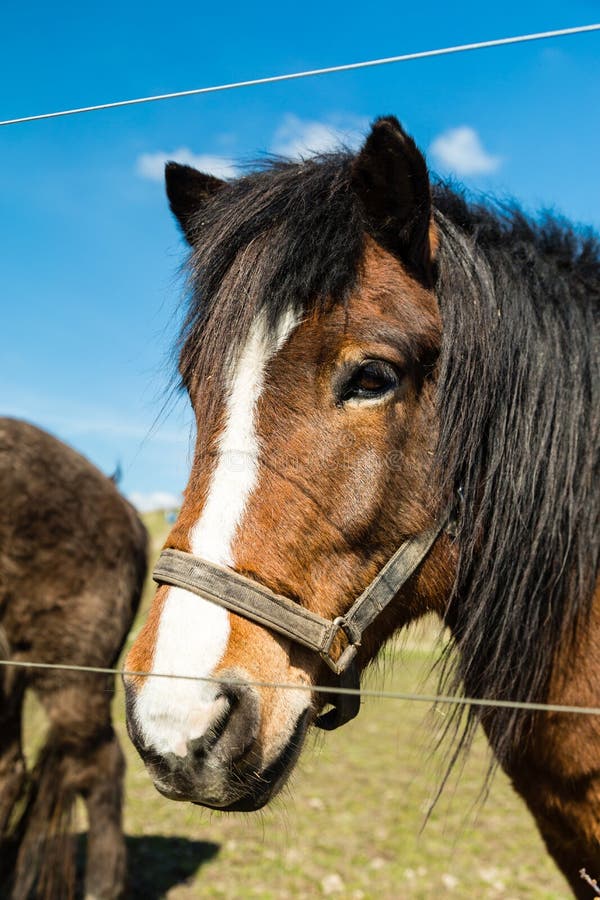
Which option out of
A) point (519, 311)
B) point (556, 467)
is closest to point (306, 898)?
point (556, 467)

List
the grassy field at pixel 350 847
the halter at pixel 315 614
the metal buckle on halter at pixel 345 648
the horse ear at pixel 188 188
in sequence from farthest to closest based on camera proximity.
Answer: the grassy field at pixel 350 847, the horse ear at pixel 188 188, the metal buckle on halter at pixel 345 648, the halter at pixel 315 614

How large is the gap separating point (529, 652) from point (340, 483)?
757 mm

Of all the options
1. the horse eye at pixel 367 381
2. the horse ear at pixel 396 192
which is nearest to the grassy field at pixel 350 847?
the horse eye at pixel 367 381

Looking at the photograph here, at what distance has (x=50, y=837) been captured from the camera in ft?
14.4

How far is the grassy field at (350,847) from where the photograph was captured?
15.3 ft

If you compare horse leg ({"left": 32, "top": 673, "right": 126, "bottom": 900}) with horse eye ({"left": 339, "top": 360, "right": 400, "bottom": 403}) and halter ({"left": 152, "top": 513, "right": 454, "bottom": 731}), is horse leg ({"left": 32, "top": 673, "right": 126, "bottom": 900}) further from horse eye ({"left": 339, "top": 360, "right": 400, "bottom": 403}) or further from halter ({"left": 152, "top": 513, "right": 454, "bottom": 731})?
horse eye ({"left": 339, "top": 360, "right": 400, "bottom": 403})

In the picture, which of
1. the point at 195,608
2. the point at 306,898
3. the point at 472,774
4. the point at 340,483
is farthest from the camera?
the point at 472,774

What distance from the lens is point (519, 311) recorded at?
2057 millimetres

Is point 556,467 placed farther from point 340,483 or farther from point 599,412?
point 340,483

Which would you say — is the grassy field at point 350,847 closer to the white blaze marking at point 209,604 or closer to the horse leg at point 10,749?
the horse leg at point 10,749

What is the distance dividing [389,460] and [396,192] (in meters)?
0.75

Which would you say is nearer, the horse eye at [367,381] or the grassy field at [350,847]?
the horse eye at [367,381]

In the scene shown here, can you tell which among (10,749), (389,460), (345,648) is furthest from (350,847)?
(389,460)

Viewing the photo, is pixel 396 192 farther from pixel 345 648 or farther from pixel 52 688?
pixel 52 688
